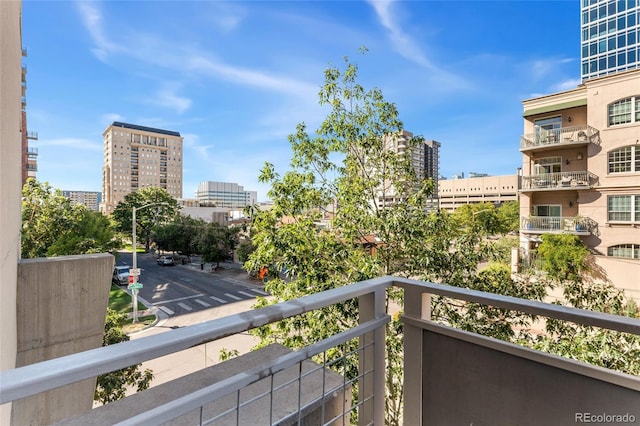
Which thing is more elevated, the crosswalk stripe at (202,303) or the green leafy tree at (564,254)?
the green leafy tree at (564,254)

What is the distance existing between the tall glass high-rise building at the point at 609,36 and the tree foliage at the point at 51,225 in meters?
20.5

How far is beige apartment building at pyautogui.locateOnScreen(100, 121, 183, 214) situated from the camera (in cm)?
3544

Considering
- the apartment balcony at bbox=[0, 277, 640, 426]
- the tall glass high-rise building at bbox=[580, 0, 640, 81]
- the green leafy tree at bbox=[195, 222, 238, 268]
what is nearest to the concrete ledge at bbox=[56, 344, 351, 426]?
the apartment balcony at bbox=[0, 277, 640, 426]

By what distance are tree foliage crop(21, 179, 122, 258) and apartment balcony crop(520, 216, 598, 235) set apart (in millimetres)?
12236

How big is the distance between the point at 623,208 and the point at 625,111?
2.60 m

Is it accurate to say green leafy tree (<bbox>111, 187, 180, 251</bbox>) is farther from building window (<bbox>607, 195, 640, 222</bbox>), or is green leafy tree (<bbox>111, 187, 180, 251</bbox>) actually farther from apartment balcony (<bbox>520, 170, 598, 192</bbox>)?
building window (<bbox>607, 195, 640, 222</bbox>)

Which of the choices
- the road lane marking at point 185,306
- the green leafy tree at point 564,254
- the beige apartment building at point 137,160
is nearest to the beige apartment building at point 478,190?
the green leafy tree at point 564,254

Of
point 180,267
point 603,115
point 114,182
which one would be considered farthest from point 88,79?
point 114,182

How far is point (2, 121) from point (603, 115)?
12.2 metres

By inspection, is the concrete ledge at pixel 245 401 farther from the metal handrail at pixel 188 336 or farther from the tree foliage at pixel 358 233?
the tree foliage at pixel 358 233

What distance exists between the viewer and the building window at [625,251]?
8.34 meters

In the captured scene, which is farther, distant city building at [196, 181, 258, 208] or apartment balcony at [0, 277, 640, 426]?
distant city building at [196, 181, 258, 208]

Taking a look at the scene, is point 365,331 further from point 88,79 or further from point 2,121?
point 88,79

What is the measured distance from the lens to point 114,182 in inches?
1405
